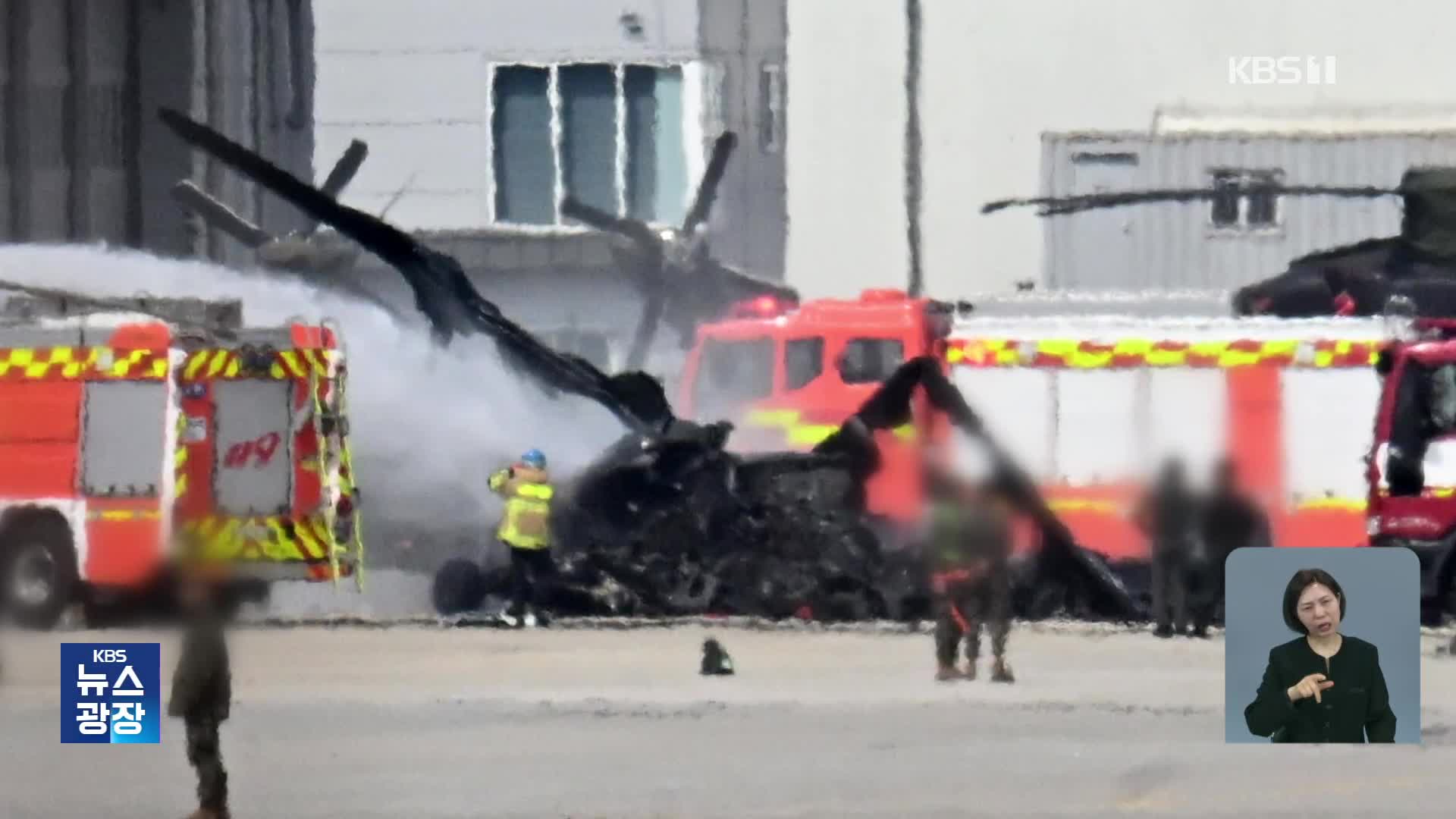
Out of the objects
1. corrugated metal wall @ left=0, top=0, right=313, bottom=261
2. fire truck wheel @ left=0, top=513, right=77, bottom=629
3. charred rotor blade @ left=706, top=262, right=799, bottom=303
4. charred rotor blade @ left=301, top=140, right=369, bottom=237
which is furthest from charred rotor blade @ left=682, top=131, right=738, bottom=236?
fire truck wheel @ left=0, top=513, right=77, bottom=629

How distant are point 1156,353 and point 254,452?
6.26 meters

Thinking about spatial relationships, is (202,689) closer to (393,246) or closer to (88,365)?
(88,365)

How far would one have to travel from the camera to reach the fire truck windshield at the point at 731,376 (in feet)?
75.7

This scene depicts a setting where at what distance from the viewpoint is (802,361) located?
23000mm

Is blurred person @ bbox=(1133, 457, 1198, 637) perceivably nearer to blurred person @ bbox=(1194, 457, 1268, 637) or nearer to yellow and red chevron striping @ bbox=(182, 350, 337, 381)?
blurred person @ bbox=(1194, 457, 1268, 637)

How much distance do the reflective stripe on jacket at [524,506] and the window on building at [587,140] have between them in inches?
410

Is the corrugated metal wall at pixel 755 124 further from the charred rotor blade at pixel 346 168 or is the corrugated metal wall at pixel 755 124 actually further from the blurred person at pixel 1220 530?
the blurred person at pixel 1220 530

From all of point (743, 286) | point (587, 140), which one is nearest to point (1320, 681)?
point (743, 286)

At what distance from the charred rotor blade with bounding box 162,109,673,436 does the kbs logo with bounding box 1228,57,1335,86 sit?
9.78 meters

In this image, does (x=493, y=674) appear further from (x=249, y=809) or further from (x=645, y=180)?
(x=645, y=180)

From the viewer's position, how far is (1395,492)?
21141 mm

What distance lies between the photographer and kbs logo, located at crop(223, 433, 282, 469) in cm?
1995

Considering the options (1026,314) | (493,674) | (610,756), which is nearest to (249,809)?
(610,756)

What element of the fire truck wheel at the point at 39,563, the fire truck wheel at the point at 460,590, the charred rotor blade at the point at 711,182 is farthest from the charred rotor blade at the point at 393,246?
the charred rotor blade at the point at 711,182
